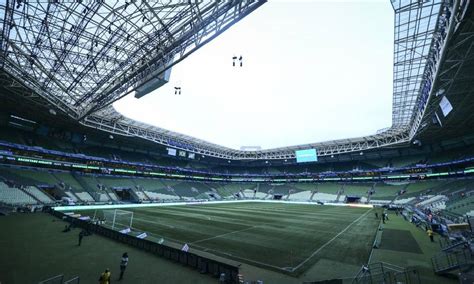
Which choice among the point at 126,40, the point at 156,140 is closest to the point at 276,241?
the point at 126,40

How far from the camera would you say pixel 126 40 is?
2172cm

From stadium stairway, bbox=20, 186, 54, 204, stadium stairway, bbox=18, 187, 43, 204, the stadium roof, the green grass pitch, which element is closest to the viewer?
the green grass pitch

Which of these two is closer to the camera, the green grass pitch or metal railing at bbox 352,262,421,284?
metal railing at bbox 352,262,421,284

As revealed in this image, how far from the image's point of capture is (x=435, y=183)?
54.0 m

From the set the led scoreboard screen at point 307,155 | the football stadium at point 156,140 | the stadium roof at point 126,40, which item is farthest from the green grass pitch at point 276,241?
the led scoreboard screen at point 307,155

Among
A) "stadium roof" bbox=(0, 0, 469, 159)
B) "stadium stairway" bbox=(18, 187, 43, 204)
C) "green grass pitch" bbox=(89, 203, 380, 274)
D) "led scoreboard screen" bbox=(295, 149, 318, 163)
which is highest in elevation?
"stadium roof" bbox=(0, 0, 469, 159)

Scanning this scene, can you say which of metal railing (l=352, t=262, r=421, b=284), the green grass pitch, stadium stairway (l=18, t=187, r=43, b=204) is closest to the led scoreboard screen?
the green grass pitch

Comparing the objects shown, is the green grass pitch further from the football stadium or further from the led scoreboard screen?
the led scoreboard screen

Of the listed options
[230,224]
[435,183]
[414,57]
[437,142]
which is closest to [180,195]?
[230,224]

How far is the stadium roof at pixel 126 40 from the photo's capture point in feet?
56.9

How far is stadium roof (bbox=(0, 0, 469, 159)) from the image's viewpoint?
17344 millimetres

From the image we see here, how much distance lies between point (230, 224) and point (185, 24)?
75.9 feet

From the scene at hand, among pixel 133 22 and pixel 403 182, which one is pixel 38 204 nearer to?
pixel 133 22

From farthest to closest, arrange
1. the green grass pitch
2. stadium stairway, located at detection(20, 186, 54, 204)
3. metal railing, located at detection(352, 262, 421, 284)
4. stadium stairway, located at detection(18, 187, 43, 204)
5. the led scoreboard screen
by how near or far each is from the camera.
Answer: the led scoreboard screen, stadium stairway, located at detection(20, 186, 54, 204), stadium stairway, located at detection(18, 187, 43, 204), the green grass pitch, metal railing, located at detection(352, 262, 421, 284)
